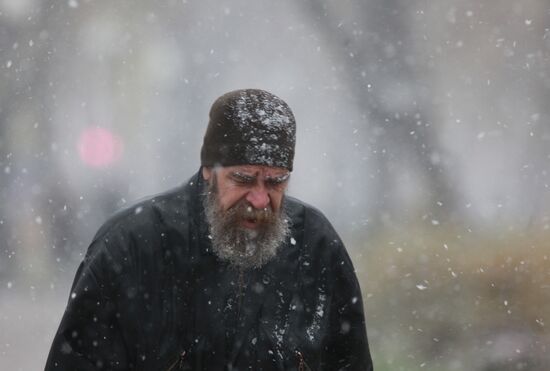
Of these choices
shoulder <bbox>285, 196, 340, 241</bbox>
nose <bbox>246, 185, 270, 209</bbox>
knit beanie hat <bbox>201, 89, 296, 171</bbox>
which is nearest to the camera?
nose <bbox>246, 185, 270, 209</bbox>

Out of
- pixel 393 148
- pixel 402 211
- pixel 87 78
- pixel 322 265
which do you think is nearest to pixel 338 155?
pixel 393 148

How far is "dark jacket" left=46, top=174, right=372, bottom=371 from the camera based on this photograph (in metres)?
3.05

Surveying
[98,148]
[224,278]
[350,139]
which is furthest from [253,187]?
[98,148]

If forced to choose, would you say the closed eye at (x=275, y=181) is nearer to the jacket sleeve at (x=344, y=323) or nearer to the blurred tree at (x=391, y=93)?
the jacket sleeve at (x=344, y=323)

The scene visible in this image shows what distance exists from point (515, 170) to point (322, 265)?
10.1 m

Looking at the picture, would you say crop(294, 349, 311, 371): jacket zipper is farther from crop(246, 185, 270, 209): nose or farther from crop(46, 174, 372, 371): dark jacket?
crop(246, 185, 270, 209): nose

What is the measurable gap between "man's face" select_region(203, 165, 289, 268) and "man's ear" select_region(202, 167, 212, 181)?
1.6 inches

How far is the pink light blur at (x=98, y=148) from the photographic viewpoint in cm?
1633

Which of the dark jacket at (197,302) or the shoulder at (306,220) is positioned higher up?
the shoulder at (306,220)

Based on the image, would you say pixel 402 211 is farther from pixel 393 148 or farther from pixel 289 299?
pixel 289 299

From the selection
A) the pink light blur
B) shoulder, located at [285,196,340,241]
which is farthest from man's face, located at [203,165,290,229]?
the pink light blur

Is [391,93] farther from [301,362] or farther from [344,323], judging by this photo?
[301,362]

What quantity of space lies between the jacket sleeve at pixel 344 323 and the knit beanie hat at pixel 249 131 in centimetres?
46

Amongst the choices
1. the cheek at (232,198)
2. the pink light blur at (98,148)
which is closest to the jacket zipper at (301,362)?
the cheek at (232,198)
